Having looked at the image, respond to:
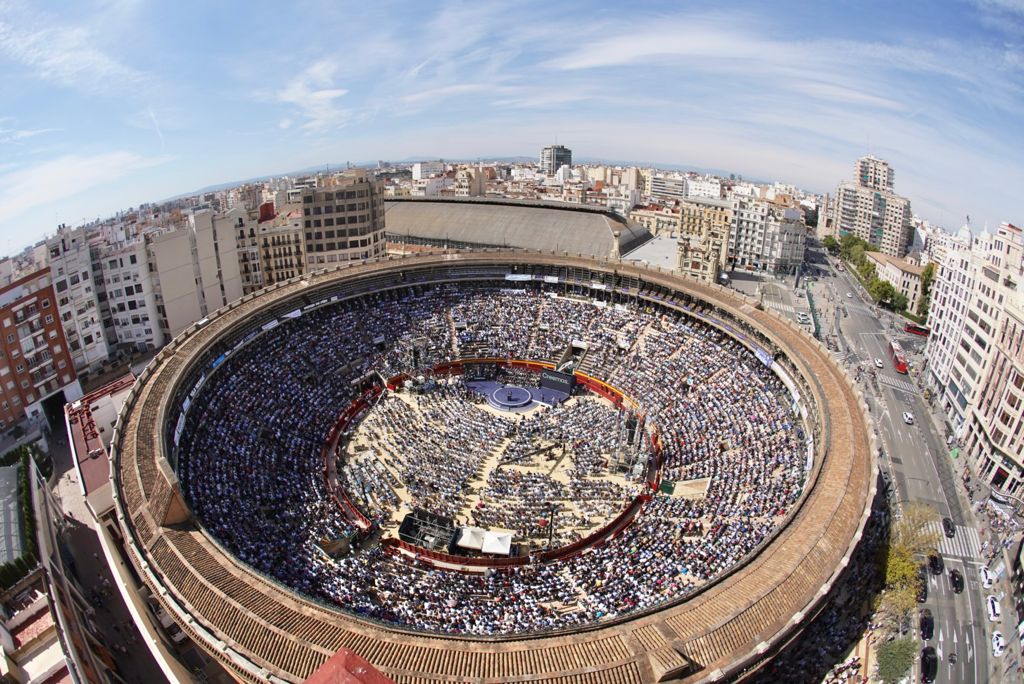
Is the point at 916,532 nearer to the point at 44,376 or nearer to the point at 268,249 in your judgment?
the point at 44,376

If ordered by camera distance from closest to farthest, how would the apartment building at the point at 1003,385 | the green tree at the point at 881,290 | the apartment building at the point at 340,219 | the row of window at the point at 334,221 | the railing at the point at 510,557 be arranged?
the railing at the point at 510,557 → the apartment building at the point at 1003,385 → the apartment building at the point at 340,219 → the row of window at the point at 334,221 → the green tree at the point at 881,290

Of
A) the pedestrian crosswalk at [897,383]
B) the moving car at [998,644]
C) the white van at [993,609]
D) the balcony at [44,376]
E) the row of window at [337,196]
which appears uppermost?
A: the row of window at [337,196]

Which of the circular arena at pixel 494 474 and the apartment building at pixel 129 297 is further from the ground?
the apartment building at pixel 129 297

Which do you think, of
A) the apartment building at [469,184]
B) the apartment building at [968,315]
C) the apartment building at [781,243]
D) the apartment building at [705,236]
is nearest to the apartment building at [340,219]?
the apartment building at [705,236]

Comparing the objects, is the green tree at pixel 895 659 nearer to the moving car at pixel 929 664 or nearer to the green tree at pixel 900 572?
the moving car at pixel 929 664

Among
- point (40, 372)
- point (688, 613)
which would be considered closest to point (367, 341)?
point (40, 372)

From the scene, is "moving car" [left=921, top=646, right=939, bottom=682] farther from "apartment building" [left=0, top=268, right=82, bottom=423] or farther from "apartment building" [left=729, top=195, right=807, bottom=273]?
"apartment building" [left=729, top=195, right=807, bottom=273]

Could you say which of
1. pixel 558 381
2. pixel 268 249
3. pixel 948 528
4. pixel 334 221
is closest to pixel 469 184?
pixel 334 221

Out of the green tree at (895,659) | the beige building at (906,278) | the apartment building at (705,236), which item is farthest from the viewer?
the beige building at (906,278)
